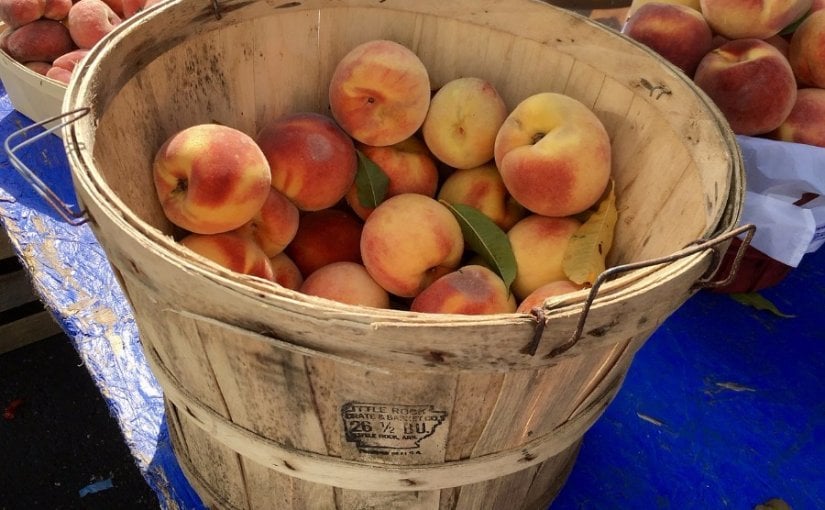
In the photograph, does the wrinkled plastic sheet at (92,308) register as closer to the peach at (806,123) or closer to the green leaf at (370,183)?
the green leaf at (370,183)

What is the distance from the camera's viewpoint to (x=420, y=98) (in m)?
1.00

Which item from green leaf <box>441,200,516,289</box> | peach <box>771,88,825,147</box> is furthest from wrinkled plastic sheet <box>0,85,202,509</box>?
peach <box>771,88,825,147</box>

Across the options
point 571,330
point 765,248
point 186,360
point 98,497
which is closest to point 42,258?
point 98,497

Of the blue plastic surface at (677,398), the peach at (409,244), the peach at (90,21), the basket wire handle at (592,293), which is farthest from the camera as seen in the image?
the peach at (90,21)

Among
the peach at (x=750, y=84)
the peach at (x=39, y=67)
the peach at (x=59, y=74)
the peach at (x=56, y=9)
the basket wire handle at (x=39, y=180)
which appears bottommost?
the peach at (x=39, y=67)

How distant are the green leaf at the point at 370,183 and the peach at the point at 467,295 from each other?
21cm

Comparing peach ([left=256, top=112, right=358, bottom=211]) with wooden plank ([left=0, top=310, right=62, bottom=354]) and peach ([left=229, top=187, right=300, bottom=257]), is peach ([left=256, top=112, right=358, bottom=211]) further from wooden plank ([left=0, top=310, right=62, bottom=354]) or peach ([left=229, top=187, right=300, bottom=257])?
wooden plank ([left=0, top=310, right=62, bottom=354])

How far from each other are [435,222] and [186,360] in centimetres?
40

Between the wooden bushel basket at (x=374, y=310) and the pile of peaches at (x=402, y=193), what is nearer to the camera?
the wooden bushel basket at (x=374, y=310)

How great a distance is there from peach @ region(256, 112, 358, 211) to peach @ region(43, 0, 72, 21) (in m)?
0.90

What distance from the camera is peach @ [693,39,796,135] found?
3.43ft

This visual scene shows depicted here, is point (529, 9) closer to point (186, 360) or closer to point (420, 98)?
point (420, 98)

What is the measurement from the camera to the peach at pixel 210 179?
0.79m

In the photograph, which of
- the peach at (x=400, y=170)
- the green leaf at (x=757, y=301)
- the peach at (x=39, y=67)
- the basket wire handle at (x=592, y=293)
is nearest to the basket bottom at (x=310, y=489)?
the basket wire handle at (x=592, y=293)
